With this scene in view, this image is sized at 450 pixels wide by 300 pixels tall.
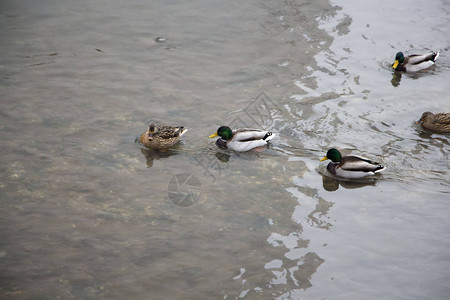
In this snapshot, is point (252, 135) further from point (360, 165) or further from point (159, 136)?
point (360, 165)

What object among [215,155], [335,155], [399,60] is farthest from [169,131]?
[399,60]

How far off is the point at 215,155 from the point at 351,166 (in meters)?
2.31

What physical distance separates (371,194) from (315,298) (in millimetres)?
2624

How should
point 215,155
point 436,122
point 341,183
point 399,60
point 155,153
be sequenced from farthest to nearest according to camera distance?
point 399,60 → point 436,122 → point 215,155 → point 155,153 → point 341,183

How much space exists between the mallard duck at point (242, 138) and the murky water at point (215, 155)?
189 mm

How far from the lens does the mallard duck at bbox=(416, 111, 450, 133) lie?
32.4 ft

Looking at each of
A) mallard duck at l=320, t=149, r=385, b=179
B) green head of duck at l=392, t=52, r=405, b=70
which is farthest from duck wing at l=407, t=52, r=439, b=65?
mallard duck at l=320, t=149, r=385, b=179

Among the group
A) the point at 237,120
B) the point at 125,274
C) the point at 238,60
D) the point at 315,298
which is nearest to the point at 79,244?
the point at 125,274

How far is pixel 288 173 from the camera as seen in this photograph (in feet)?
28.4

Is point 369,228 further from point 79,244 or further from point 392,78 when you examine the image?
point 392,78

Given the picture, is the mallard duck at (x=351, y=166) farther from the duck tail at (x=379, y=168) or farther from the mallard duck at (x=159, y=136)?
the mallard duck at (x=159, y=136)

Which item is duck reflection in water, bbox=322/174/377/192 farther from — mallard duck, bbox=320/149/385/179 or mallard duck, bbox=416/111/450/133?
mallard duck, bbox=416/111/450/133

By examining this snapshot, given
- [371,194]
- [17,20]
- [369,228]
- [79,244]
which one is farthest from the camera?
[17,20]

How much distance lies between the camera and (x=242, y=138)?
360 inches
